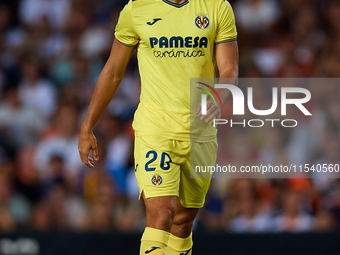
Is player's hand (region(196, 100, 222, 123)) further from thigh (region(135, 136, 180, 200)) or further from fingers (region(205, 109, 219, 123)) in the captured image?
thigh (region(135, 136, 180, 200))

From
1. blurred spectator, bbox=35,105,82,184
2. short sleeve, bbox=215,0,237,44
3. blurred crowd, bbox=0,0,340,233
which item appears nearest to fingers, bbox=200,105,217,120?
short sleeve, bbox=215,0,237,44

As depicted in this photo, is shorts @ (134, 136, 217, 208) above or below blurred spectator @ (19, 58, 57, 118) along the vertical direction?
above

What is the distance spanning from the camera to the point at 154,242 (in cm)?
362

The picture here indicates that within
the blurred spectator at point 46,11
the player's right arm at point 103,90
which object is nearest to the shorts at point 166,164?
the player's right arm at point 103,90

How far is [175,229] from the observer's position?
4.26 metres

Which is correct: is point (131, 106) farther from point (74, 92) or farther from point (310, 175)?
point (310, 175)

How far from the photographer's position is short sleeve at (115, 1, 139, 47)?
12.8 ft

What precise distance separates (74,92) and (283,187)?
3278 millimetres

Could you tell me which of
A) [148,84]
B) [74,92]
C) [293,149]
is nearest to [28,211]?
[74,92]

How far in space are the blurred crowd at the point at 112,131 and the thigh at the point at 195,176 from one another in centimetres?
273

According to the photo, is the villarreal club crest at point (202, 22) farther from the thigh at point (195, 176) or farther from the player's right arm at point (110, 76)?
the thigh at point (195, 176)

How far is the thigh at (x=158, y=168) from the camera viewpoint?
148 inches

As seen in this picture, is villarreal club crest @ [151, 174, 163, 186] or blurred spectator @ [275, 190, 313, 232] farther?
blurred spectator @ [275, 190, 313, 232]

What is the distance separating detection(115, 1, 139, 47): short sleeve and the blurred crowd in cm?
337
